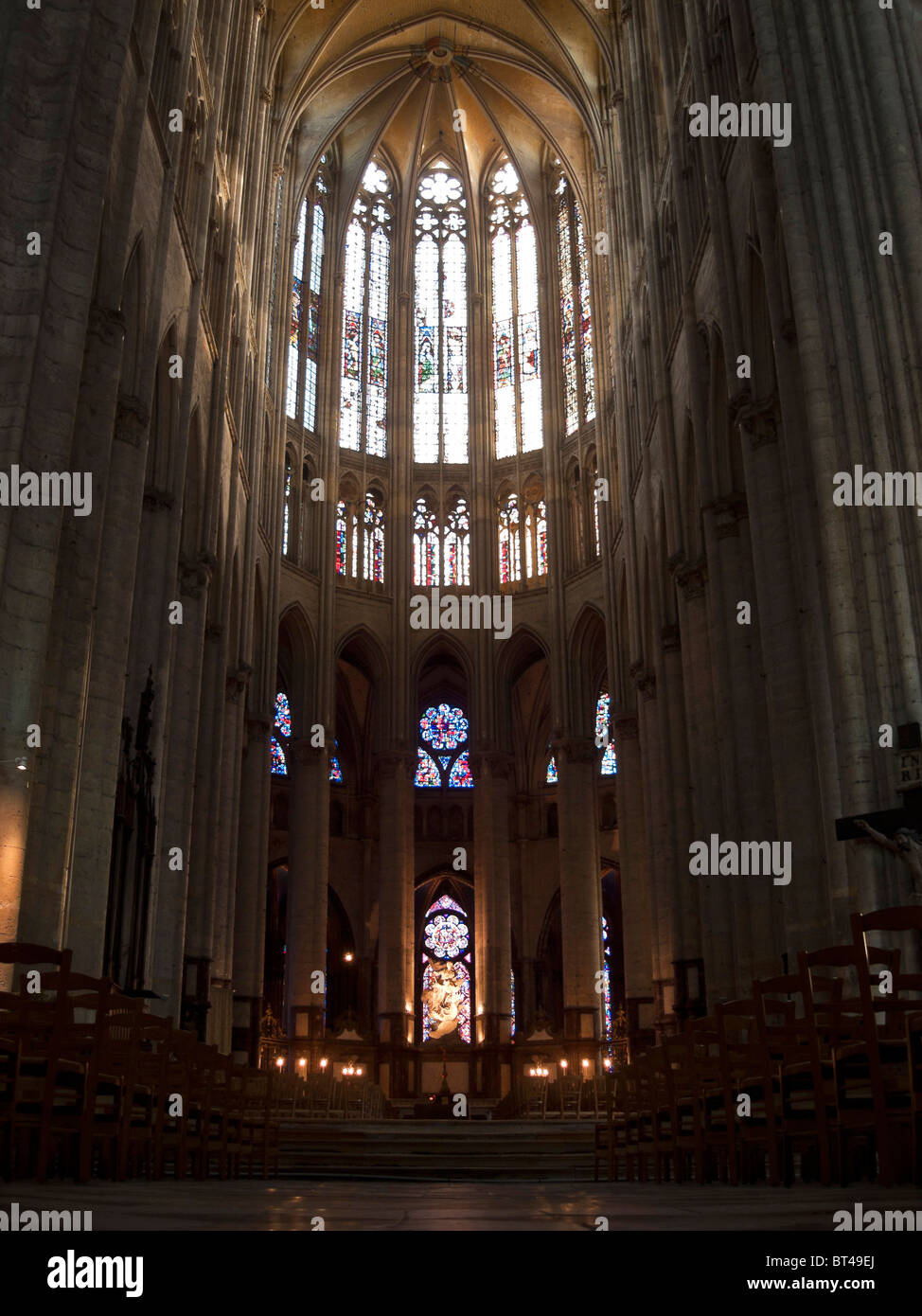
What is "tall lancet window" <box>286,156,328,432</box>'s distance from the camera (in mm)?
34200

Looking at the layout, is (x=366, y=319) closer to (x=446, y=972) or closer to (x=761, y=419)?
(x=446, y=972)

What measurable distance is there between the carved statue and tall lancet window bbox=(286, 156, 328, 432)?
2498 cm

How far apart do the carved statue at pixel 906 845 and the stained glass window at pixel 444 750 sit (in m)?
27.7

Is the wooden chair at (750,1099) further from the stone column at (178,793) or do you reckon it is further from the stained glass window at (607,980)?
the stained glass window at (607,980)

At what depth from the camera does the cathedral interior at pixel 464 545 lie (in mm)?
12328

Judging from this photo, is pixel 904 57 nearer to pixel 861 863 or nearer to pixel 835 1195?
pixel 861 863

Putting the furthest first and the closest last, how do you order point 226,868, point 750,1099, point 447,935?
point 447,935 < point 226,868 < point 750,1099

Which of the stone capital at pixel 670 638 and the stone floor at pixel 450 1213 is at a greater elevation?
the stone capital at pixel 670 638

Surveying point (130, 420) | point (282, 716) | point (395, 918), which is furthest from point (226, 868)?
point (282, 716)

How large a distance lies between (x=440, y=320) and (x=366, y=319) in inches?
92.2

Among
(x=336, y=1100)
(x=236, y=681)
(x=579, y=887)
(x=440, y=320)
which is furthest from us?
(x=440, y=320)

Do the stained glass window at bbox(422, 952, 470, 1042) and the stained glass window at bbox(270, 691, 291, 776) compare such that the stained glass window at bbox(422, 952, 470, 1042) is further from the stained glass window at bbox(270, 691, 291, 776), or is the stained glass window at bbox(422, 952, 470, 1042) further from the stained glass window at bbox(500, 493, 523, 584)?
the stained glass window at bbox(500, 493, 523, 584)

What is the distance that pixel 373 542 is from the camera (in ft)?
117

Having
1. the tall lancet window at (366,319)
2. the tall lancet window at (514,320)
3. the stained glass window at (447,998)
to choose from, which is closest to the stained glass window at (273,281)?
the tall lancet window at (366,319)
